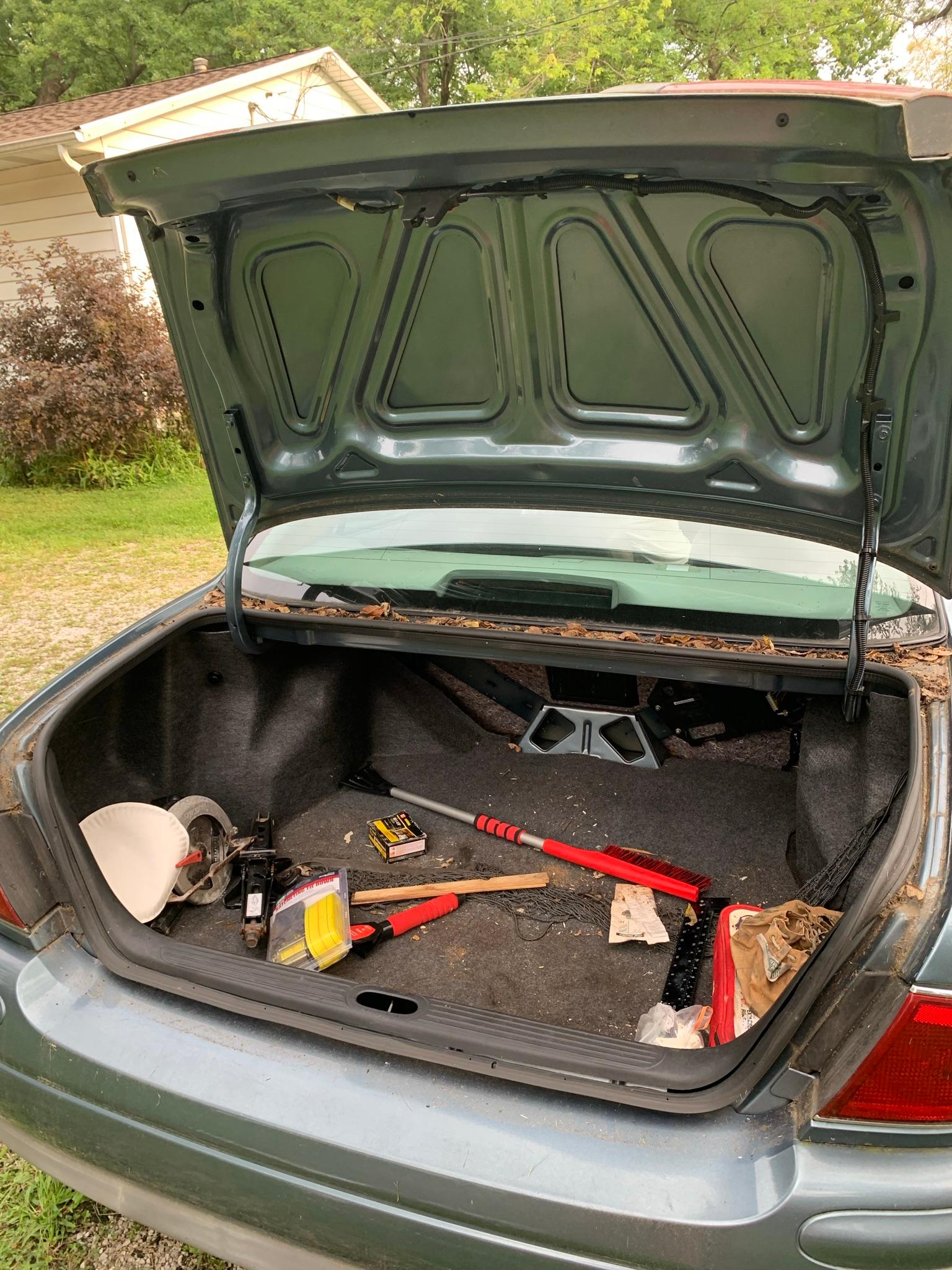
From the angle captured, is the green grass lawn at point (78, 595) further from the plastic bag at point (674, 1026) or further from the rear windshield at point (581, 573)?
the rear windshield at point (581, 573)

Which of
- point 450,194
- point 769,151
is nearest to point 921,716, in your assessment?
point 769,151

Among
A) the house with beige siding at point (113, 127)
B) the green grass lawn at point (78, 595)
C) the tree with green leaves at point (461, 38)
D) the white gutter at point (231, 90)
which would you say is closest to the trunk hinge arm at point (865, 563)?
the green grass lawn at point (78, 595)

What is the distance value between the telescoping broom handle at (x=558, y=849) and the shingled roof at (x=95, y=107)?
8689mm

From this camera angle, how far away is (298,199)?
1.68 meters

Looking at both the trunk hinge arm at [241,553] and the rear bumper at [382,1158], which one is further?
the trunk hinge arm at [241,553]

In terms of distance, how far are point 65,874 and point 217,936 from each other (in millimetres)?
708

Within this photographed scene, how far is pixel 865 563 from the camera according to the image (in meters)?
1.74

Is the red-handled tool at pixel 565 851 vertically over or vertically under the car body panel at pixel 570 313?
under

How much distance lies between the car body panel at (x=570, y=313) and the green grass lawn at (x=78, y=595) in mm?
1607

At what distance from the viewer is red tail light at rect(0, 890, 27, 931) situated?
1.44 m

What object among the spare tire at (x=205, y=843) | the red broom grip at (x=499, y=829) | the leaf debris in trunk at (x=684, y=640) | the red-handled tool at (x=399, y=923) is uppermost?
the leaf debris in trunk at (x=684, y=640)

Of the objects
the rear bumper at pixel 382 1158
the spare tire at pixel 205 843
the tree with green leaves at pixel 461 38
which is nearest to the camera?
the rear bumper at pixel 382 1158

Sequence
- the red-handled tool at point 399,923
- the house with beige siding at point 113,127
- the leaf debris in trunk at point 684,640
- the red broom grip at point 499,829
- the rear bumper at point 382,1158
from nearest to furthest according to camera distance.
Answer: the rear bumper at point 382,1158
the leaf debris in trunk at point 684,640
the red-handled tool at point 399,923
the red broom grip at point 499,829
the house with beige siding at point 113,127

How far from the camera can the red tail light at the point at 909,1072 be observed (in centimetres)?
104
